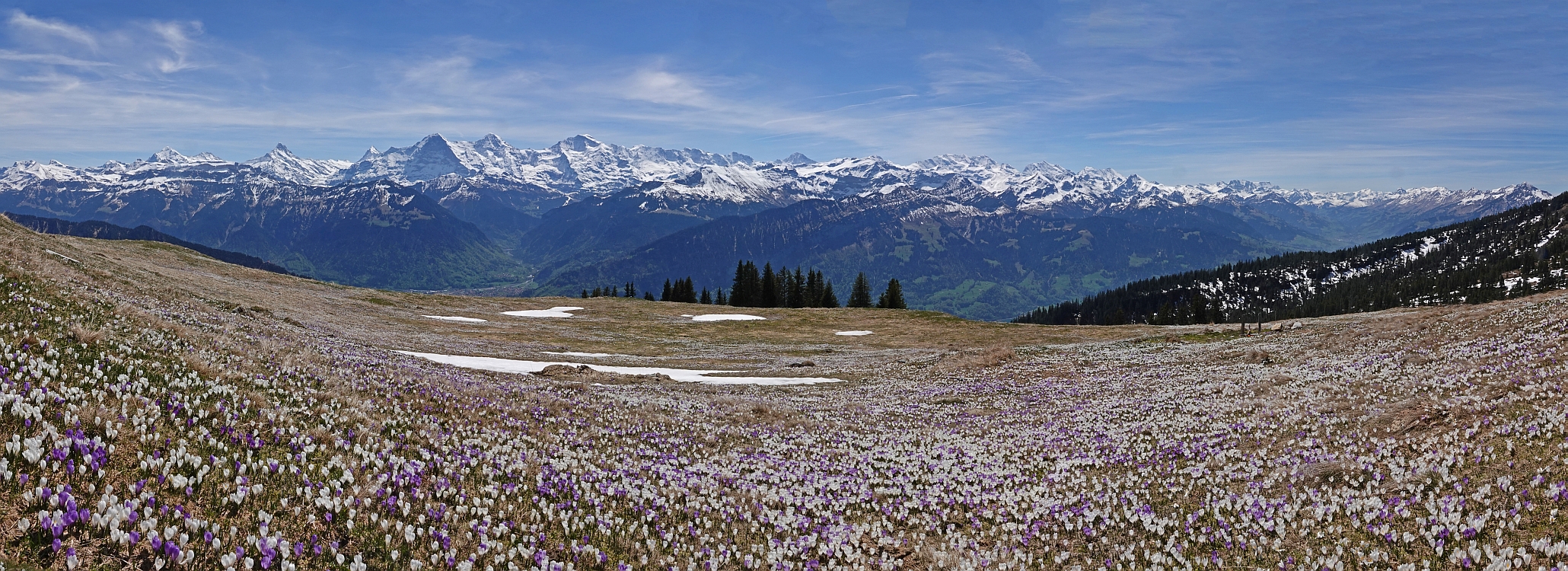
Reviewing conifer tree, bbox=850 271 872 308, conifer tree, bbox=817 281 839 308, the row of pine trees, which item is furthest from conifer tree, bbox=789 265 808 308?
conifer tree, bbox=850 271 872 308

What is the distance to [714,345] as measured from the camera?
6881cm

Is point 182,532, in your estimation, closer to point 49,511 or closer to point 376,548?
point 49,511

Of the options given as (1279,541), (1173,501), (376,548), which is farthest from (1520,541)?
(376,548)

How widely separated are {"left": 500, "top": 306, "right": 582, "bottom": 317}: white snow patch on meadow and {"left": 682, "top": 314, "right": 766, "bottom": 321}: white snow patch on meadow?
1817cm

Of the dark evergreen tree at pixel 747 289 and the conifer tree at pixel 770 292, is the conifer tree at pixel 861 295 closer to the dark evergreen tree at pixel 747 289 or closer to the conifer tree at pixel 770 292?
the conifer tree at pixel 770 292

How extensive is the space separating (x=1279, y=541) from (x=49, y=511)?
13042 millimetres

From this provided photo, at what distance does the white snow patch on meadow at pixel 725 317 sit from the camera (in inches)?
3770

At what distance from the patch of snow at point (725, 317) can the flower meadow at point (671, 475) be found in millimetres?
75180

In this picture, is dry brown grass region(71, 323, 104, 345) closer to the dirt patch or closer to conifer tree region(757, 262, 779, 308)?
the dirt patch

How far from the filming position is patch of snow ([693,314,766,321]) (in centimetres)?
9575

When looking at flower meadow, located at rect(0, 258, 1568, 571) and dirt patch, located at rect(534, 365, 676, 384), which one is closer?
flower meadow, located at rect(0, 258, 1568, 571)

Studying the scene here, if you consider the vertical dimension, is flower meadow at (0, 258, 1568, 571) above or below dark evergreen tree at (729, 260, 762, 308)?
below

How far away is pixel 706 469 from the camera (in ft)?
43.7

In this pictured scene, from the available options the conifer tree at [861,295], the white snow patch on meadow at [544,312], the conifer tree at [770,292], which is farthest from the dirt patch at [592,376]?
the conifer tree at [861,295]
